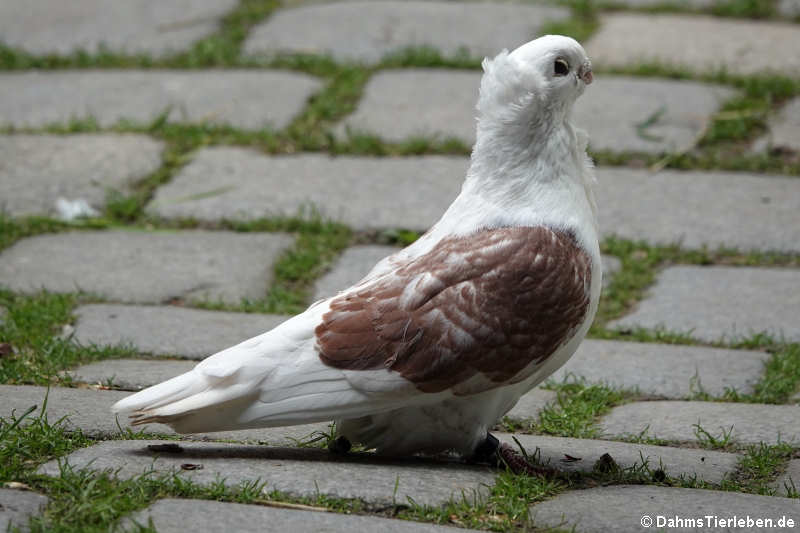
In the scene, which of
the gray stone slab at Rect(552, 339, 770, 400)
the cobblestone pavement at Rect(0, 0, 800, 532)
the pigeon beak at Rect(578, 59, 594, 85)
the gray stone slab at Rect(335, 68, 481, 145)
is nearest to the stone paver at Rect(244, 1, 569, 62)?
the cobblestone pavement at Rect(0, 0, 800, 532)

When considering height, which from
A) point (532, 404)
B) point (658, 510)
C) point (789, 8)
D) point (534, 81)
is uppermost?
point (534, 81)

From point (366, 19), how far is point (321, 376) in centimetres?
410

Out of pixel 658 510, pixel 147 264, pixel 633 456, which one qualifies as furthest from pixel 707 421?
pixel 147 264

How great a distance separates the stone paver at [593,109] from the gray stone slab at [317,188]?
0.91ft

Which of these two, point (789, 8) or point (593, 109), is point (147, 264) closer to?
point (593, 109)

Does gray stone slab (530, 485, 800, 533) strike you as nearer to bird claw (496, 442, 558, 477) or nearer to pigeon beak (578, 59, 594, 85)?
bird claw (496, 442, 558, 477)

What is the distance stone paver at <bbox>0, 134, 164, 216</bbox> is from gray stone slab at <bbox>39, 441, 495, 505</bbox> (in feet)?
7.31

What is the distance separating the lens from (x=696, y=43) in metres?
6.08

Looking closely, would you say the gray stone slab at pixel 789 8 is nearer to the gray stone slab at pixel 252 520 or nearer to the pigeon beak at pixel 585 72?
the pigeon beak at pixel 585 72

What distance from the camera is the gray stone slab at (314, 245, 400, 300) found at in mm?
4066

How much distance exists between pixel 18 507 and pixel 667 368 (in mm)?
1951

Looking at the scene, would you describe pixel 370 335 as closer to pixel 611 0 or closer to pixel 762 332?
pixel 762 332

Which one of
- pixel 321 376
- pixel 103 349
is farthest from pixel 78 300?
pixel 321 376

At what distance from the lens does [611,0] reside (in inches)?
262
